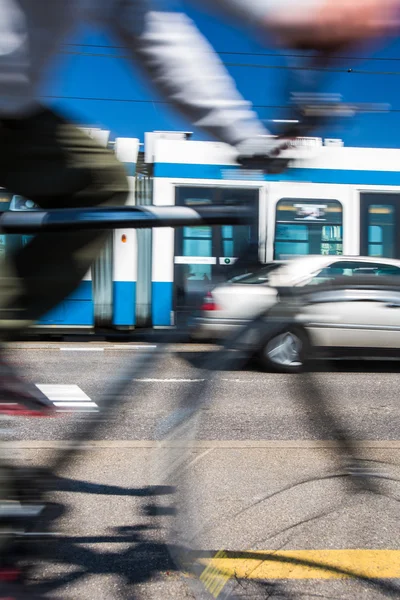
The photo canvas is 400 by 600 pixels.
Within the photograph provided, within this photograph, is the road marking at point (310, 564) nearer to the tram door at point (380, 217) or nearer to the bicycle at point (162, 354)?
the bicycle at point (162, 354)

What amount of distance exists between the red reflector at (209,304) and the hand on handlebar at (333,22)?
0.52 meters

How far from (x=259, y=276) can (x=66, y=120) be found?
0.51 meters

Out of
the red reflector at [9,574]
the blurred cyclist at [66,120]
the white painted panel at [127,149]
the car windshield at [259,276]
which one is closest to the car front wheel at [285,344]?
the car windshield at [259,276]

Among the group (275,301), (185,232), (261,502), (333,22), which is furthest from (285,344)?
(261,502)

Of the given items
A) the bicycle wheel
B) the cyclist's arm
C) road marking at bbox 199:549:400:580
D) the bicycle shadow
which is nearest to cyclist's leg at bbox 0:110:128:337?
the cyclist's arm

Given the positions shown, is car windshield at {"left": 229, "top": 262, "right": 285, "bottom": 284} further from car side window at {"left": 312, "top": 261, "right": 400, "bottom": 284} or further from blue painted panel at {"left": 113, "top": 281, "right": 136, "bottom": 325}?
blue painted panel at {"left": 113, "top": 281, "right": 136, "bottom": 325}

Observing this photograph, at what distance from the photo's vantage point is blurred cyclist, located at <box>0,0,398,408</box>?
3.58 feet

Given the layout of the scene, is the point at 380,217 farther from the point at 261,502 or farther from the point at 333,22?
the point at 333,22

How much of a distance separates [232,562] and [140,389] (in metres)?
1.11

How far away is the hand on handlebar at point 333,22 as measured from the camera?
1062mm

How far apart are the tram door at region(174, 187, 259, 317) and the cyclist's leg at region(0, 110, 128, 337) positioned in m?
0.17

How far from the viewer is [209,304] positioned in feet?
4.52

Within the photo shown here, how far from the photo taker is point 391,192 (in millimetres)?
8297

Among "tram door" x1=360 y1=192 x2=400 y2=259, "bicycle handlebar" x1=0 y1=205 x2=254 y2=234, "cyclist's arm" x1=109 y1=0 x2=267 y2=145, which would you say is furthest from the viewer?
"tram door" x1=360 y1=192 x2=400 y2=259
